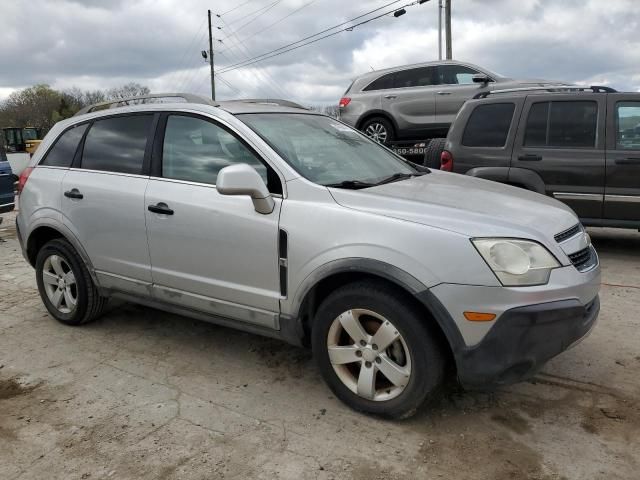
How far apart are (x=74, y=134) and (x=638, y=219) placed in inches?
225

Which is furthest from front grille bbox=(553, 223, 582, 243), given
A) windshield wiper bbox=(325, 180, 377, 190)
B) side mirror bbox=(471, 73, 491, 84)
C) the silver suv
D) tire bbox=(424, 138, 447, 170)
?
side mirror bbox=(471, 73, 491, 84)

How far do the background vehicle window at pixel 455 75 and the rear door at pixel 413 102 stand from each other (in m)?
0.17

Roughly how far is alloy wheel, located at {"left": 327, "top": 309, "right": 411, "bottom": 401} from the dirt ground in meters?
0.20

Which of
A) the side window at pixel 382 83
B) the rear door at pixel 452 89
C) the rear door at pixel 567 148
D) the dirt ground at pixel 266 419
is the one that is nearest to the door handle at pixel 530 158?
the rear door at pixel 567 148

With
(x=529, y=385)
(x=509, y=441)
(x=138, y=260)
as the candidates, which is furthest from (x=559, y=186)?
Answer: (x=138, y=260)

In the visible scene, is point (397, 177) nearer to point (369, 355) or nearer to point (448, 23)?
point (369, 355)

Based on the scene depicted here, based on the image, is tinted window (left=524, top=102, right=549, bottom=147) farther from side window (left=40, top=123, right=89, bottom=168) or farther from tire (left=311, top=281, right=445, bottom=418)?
side window (left=40, top=123, right=89, bottom=168)

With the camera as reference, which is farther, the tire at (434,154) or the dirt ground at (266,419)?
the tire at (434,154)

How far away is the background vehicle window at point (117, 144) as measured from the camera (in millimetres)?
3994

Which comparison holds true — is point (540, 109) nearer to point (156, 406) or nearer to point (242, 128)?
point (242, 128)

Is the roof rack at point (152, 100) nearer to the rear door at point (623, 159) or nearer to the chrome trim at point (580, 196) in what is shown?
the chrome trim at point (580, 196)

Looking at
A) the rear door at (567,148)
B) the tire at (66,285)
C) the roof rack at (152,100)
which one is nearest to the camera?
the roof rack at (152,100)

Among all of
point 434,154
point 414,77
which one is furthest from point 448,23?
point 434,154

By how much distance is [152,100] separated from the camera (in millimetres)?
4277
